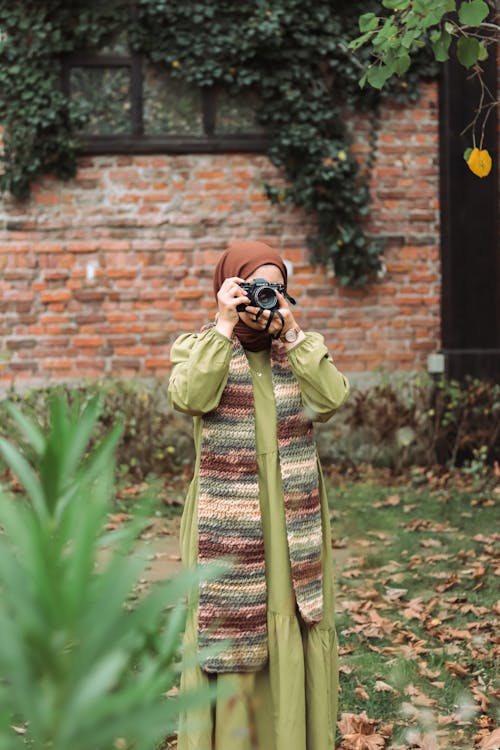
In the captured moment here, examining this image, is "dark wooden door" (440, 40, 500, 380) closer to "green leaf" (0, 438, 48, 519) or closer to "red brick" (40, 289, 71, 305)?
"red brick" (40, 289, 71, 305)

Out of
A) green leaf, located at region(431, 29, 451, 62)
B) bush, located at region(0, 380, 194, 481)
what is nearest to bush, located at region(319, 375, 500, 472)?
bush, located at region(0, 380, 194, 481)

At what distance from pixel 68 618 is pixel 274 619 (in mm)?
1837

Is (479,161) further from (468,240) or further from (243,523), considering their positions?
(468,240)

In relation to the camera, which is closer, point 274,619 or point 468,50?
point 274,619

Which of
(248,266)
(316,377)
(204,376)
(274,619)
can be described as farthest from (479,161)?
(274,619)

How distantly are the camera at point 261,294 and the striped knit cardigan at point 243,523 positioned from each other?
0.58 ft

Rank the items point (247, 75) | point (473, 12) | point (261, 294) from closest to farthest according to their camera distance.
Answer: point (261, 294) < point (473, 12) < point (247, 75)

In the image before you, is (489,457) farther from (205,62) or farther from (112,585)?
(112,585)

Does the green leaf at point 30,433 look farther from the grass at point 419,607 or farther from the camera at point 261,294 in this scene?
the grass at point 419,607

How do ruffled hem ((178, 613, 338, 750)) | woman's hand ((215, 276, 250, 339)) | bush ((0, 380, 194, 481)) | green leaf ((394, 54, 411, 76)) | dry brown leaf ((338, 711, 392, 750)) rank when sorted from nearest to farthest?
ruffled hem ((178, 613, 338, 750)) < woman's hand ((215, 276, 250, 339)) < dry brown leaf ((338, 711, 392, 750)) < green leaf ((394, 54, 411, 76)) < bush ((0, 380, 194, 481))

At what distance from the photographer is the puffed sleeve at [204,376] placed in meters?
2.58

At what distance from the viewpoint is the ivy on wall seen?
7262 mm

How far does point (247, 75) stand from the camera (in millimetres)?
7324

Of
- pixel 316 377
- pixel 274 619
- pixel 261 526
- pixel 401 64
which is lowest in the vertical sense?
pixel 274 619
